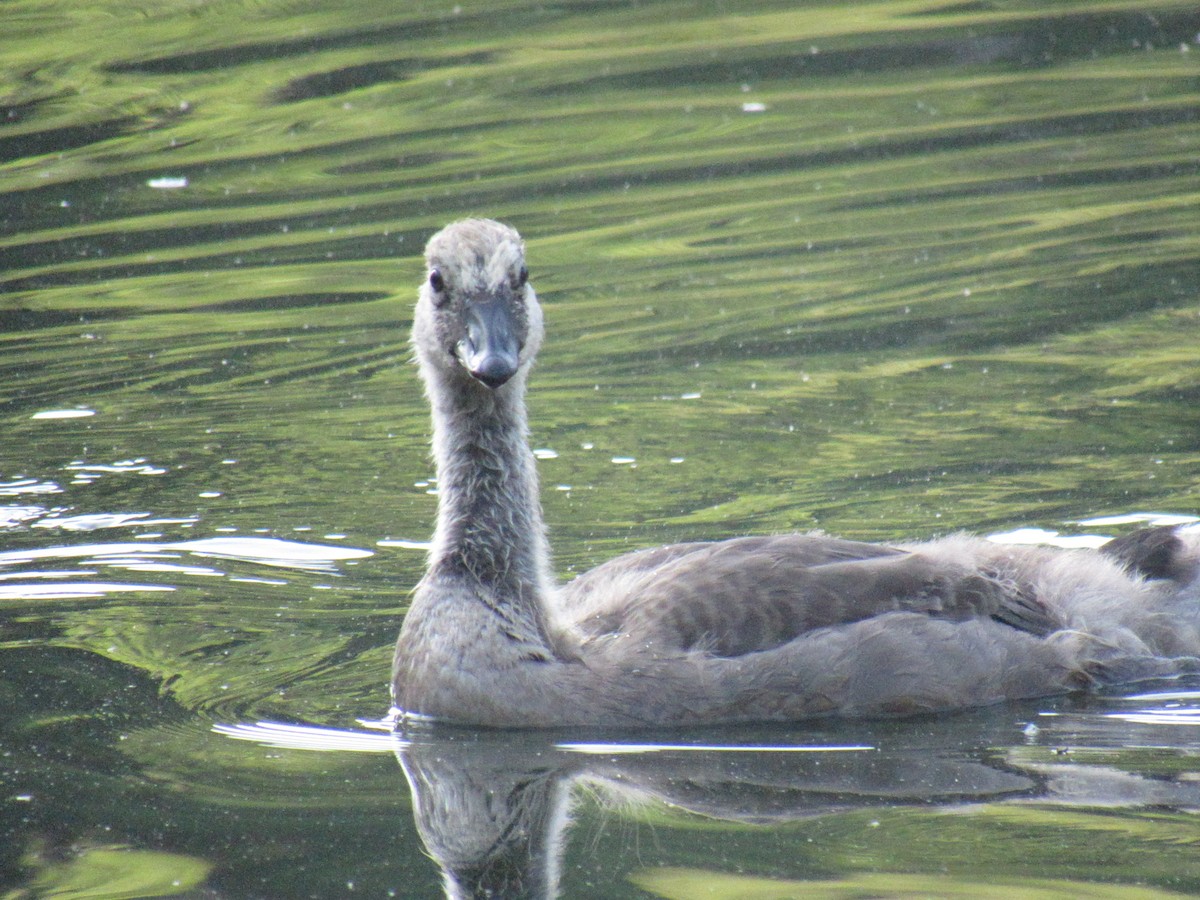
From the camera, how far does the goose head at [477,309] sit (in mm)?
7871

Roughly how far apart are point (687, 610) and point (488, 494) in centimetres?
110

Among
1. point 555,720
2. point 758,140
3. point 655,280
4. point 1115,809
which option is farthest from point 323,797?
point 758,140

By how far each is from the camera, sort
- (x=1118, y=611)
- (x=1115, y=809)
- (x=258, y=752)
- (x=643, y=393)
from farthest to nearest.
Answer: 1. (x=643, y=393)
2. (x=1118, y=611)
3. (x=258, y=752)
4. (x=1115, y=809)

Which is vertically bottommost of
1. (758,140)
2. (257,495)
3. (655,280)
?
(257,495)

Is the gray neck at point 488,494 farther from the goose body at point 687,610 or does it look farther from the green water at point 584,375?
the green water at point 584,375

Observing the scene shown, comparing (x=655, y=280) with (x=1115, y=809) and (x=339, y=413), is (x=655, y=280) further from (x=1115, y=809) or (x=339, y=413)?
(x=1115, y=809)

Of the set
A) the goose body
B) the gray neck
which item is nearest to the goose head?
the goose body

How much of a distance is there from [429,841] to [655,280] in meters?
9.33

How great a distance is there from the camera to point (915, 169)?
59.2ft

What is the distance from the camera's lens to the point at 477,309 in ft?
26.2

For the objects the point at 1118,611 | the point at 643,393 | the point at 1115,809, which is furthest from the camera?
the point at 643,393

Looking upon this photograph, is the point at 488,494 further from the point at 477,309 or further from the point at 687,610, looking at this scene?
the point at 687,610

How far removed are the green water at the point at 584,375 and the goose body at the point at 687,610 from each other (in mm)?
255

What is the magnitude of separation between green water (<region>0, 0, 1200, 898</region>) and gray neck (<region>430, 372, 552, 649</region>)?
78 centimetres
